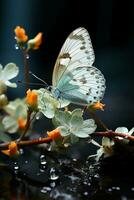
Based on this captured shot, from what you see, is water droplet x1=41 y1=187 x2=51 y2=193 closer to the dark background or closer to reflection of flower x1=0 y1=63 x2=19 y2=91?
reflection of flower x1=0 y1=63 x2=19 y2=91

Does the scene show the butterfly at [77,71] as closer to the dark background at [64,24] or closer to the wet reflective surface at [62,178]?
the wet reflective surface at [62,178]

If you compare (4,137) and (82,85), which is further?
(82,85)

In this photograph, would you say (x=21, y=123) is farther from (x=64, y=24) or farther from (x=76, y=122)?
(x=64, y=24)

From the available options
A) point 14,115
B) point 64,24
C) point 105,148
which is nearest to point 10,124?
point 14,115

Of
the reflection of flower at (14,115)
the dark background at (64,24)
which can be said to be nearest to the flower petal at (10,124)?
the reflection of flower at (14,115)

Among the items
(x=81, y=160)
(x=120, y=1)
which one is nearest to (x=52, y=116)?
(x=81, y=160)

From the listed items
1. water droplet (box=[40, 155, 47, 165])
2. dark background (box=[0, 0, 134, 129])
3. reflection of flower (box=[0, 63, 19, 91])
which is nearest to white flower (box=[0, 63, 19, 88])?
reflection of flower (box=[0, 63, 19, 91])
